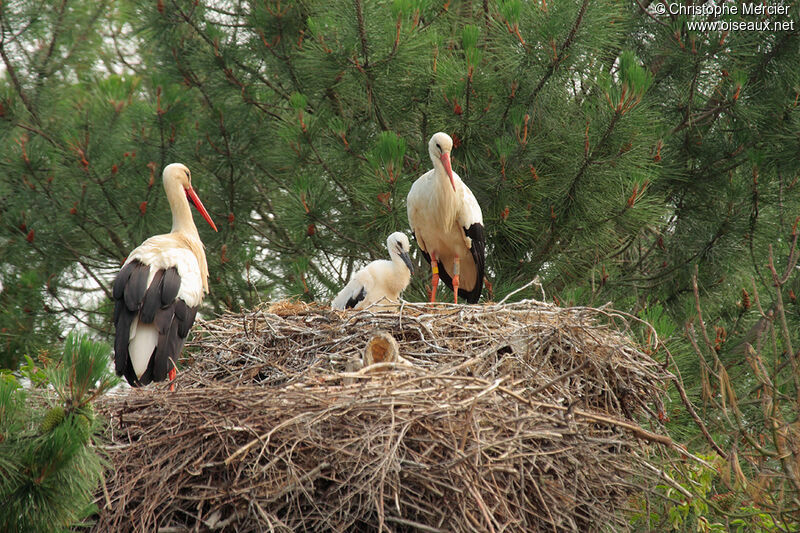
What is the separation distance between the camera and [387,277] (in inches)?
232

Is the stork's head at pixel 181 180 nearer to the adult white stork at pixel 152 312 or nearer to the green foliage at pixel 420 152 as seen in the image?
the green foliage at pixel 420 152

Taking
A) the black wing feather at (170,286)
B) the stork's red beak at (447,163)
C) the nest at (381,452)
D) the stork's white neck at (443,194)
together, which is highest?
the stork's red beak at (447,163)

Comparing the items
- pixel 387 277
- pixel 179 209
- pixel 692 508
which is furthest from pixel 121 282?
pixel 692 508

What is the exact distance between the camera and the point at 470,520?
3.24 metres

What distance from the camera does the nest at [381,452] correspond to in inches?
127

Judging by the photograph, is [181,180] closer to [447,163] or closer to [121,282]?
[121,282]

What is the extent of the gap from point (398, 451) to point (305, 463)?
348 mm

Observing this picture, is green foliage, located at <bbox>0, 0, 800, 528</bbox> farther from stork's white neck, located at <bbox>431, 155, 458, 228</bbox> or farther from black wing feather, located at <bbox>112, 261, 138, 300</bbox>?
black wing feather, located at <bbox>112, 261, 138, 300</bbox>

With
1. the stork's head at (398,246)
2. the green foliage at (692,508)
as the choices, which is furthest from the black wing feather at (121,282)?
the green foliage at (692,508)

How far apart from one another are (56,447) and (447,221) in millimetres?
3625

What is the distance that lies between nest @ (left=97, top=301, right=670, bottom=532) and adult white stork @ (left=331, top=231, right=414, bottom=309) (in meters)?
1.76

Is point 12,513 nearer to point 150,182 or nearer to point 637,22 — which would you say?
point 150,182

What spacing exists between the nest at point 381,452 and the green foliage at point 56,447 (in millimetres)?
359

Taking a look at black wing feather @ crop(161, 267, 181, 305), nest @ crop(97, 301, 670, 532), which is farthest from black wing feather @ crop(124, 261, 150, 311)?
nest @ crop(97, 301, 670, 532)
